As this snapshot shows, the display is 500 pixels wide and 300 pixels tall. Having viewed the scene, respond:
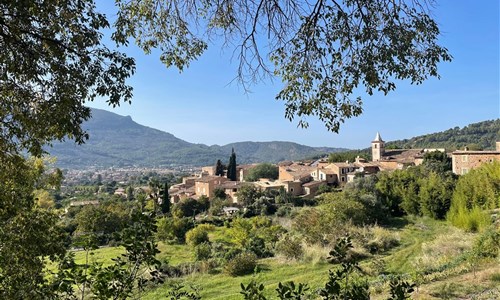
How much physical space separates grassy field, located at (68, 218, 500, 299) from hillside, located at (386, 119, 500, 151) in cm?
6018

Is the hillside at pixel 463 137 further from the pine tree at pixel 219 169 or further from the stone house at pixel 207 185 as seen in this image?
the stone house at pixel 207 185

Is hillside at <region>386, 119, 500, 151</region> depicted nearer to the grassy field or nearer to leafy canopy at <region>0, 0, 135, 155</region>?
the grassy field

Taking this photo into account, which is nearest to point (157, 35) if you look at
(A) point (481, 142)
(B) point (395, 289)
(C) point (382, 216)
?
(B) point (395, 289)

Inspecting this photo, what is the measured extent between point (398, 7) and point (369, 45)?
55cm

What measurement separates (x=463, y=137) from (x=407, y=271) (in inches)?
3146

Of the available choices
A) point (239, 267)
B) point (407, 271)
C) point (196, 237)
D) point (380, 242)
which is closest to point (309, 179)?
point (196, 237)

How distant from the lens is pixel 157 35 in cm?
473

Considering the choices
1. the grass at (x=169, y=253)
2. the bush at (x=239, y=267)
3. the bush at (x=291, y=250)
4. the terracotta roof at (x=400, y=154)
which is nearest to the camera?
the bush at (x=239, y=267)

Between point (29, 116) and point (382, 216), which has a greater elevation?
point (29, 116)

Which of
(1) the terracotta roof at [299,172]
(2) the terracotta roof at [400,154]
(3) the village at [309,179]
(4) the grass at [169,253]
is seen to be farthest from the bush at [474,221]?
(2) the terracotta roof at [400,154]

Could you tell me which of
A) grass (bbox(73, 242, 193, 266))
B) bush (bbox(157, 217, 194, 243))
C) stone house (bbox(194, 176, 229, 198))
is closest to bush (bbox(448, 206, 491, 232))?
grass (bbox(73, 242, 193, 266))

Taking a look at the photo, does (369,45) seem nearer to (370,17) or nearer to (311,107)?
(370,17)

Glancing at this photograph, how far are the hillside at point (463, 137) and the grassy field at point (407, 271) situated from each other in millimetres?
60184

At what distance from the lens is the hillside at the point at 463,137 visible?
74.5 m
